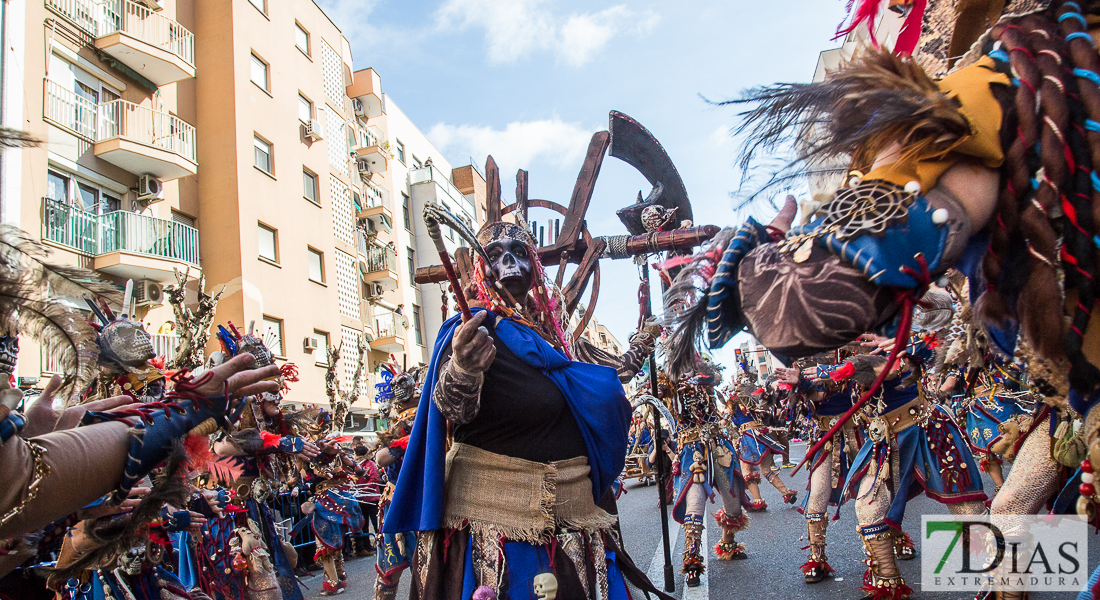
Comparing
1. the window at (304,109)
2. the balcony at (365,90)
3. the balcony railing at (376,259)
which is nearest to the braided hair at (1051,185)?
the window at (304,109)

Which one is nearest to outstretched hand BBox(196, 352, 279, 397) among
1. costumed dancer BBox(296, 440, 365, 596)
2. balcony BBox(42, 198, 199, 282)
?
costumed dancer BBox(296, 440, 365, 596)

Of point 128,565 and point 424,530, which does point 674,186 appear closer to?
point 424,530

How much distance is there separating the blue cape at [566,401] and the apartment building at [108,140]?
1045 cm

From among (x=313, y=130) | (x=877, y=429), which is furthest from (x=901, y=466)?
(x=313, y=130)

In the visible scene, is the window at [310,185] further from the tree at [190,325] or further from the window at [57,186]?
the tree at [190,325]

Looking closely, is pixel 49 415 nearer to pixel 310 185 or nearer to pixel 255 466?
pixel 255 466

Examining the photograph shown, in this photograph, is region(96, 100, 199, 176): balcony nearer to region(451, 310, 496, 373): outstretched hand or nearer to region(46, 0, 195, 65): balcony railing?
region(46, 0, 195, 65): balcony railing

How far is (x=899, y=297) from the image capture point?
1365mm

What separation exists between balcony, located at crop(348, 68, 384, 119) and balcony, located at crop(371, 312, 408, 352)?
27.2ft

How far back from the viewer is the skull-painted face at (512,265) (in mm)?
3557

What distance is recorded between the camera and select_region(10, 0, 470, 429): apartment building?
543 inches

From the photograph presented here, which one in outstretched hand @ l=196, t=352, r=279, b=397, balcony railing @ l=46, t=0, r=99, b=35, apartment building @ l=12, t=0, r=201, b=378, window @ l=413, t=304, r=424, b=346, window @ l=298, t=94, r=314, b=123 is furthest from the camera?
window @ l=413, t=304, r=424, b=346

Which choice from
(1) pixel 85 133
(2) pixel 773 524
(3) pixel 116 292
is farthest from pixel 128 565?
(1) pixel 85 133

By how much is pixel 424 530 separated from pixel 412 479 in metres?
0.27
